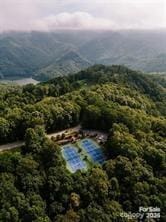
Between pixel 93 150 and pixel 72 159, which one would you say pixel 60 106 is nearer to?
pixel 93 150

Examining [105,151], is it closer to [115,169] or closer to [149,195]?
[115,169]

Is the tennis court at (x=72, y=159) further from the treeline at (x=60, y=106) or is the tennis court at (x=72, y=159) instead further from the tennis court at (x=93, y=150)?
the treeline at (x=60, y=106)

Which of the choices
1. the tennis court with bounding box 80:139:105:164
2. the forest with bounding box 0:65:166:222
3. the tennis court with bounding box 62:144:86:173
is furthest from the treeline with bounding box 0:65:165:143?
the tennis court with bounding box 80:139:105:164

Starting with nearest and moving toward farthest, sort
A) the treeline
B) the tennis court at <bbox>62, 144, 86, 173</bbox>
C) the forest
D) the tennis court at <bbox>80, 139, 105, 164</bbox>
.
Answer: the forest
the tennis court at <bbox>62, 144, 86, 173</bbox>
the tennis court at <bbox>80, 139, 105, 164</bbox>
the treeline

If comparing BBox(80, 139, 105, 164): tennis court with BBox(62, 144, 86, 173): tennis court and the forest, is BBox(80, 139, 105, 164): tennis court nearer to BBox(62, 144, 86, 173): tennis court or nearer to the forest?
the forest

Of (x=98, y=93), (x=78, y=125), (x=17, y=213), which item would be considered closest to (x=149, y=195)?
(x=17, y=213)

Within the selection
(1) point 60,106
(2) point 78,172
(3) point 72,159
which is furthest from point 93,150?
(1) point 60,106
